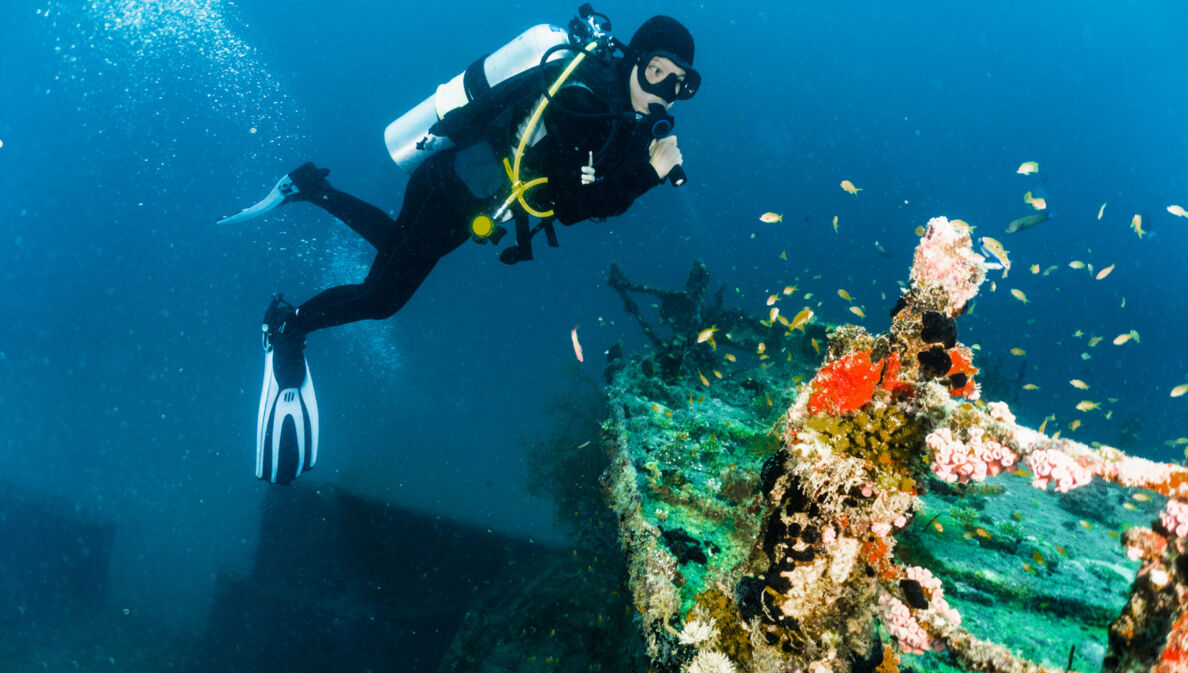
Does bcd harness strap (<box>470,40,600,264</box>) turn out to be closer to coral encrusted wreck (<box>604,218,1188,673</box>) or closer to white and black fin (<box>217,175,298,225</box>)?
coral encrusted wreck (<box>604,218,1188,673</box>)

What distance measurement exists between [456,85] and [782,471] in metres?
4.65

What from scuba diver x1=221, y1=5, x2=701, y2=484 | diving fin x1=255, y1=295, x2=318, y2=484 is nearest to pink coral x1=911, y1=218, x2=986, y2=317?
scuba diver x1=221, y1=5, x2=701, y2=484

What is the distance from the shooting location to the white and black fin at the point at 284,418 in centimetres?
576

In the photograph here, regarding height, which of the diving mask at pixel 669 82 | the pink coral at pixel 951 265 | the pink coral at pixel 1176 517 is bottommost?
the pink coral at pixel 1176 517

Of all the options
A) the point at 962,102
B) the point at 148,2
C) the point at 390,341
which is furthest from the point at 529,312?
the point at 962,102

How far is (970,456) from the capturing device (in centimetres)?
173

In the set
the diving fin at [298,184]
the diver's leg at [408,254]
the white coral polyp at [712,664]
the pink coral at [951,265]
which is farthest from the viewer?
the diving fin at [298,184]

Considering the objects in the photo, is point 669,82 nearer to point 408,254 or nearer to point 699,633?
point 408,254

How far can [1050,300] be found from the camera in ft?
299

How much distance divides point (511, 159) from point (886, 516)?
3.82m

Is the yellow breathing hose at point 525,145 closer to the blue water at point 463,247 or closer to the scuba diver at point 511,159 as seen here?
the scuba diver at point 511,159

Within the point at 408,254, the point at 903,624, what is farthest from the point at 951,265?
the point at 408,254

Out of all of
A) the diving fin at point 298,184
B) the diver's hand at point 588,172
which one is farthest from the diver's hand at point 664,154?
the diving fin at point 298,184

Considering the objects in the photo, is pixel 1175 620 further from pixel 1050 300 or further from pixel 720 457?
pixel 1050 300
